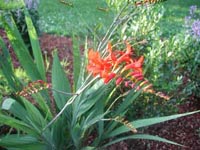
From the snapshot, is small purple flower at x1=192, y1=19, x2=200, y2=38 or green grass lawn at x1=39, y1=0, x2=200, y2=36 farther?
green grass lawn at x1=39, y1=0, x2=200, y2=36

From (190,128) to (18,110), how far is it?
1.93m

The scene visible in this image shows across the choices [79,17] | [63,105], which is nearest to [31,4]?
[79,17]

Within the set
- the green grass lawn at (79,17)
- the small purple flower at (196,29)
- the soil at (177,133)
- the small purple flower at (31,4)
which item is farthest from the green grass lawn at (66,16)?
the small purple flower at (196,29)

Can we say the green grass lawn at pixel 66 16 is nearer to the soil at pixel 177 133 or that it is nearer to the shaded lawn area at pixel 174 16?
the shaded lawn area at pixel 174 16

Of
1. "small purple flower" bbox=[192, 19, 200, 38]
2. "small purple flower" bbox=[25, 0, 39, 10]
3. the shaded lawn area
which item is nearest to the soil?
"small purple flower" bbox=[192, 19, 200, 38]

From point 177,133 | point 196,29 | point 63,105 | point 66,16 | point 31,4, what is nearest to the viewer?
point 63,105

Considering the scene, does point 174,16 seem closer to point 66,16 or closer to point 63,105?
point 66,16

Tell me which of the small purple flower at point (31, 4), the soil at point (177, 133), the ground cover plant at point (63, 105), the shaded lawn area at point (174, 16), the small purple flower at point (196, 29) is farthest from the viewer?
the shaded lawn area at point (174, 16)

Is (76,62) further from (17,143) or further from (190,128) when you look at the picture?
(190,128)

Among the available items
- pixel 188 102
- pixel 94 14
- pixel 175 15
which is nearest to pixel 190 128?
pixel 188 102

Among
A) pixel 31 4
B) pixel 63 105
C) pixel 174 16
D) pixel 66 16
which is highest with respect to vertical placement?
pixel 31 4

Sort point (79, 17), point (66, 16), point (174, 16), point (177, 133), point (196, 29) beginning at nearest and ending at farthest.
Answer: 1. point (177, 133)
2. point (196, 29)
3. point (79, 17)
4. point (66, 16)
5. point (174, 16)

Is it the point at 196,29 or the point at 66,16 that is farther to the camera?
the point at 66,16

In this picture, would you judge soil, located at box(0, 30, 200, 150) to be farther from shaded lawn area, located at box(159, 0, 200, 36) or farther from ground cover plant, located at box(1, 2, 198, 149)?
shaded lawn area, located at box(159, 0, 200, 36)
